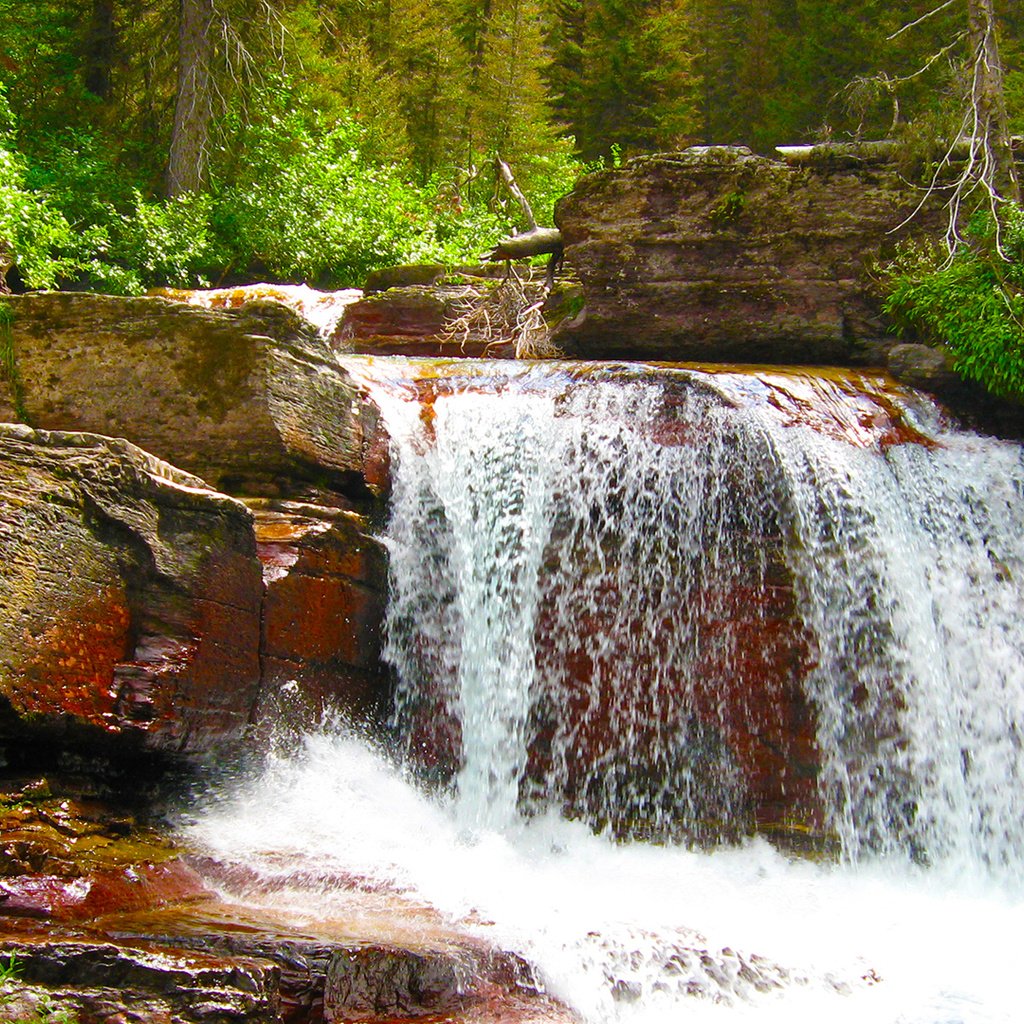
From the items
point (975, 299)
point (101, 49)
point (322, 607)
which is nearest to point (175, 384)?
point (322, 607)

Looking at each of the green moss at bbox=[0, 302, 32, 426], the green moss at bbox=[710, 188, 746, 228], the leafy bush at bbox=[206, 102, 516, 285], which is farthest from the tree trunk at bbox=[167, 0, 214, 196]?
the green moss at bbox=[0, 302, 32, 426]

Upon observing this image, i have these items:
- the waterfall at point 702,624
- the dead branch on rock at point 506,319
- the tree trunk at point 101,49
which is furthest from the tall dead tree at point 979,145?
the tree trunk at point 101,49

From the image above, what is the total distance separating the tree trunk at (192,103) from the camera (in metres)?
16.8

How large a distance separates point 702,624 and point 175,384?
160 inches

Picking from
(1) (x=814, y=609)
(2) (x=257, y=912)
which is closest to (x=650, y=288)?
(1) (x=814, y=609)

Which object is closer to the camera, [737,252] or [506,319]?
[737,252]

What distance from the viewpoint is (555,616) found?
24.5 ft

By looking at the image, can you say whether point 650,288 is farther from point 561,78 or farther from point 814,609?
point 561,78

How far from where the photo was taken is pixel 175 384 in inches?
278

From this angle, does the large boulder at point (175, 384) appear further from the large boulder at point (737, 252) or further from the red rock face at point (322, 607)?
the large boulder at point (737, 252)

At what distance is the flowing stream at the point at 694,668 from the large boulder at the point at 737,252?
209cm

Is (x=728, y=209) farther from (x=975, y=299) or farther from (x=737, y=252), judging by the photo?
(x=975, y=299)

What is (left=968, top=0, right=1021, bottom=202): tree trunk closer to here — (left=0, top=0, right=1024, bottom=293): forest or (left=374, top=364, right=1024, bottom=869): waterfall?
(left=0, top=0, right=1024, bottom=293): forest

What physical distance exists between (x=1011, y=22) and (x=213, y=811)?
28.0 meters
